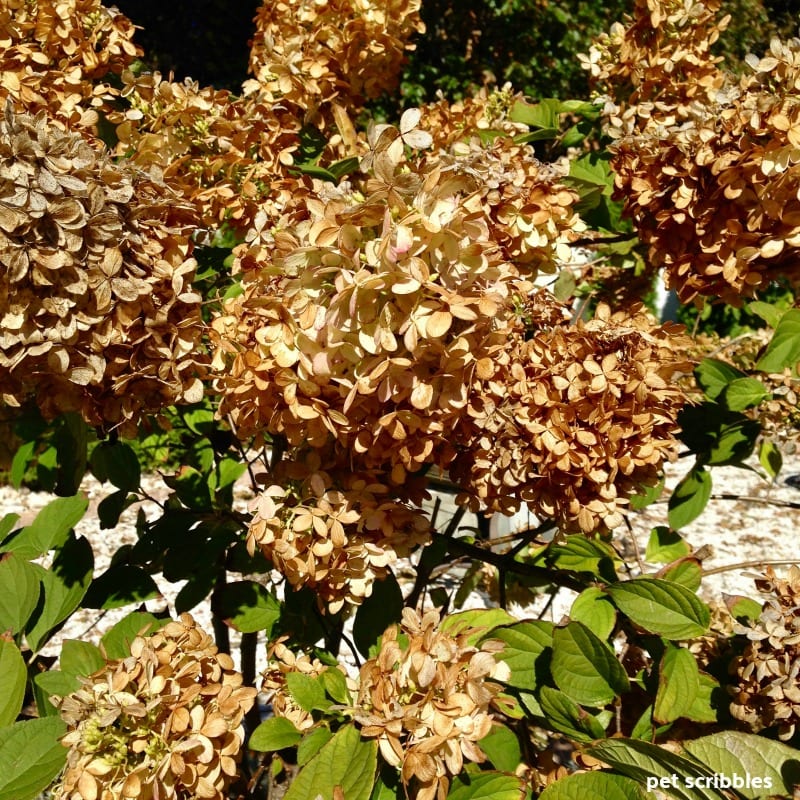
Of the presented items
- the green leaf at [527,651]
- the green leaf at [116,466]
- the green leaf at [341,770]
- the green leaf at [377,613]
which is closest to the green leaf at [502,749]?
the green leaf at [527,651]

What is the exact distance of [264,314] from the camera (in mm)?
756

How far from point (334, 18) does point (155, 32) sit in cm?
593

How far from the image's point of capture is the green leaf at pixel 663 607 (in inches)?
37.0

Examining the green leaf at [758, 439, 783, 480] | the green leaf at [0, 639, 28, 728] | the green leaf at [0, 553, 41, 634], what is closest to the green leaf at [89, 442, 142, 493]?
the green leaf at [0, 553, 41, 634]

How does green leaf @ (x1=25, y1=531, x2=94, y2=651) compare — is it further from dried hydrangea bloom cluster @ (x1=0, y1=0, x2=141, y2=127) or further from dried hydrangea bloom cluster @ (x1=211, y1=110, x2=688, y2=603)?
dried hydrangea bloom cluster @ (x1=0, y1=0, x2=141, y2=127)

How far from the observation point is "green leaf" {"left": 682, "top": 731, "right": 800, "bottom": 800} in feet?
2.49

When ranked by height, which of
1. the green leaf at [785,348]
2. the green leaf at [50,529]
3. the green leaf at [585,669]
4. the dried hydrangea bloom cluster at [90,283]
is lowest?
the green leaf at [50,529]

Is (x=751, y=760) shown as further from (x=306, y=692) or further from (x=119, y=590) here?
(x=119, y=590)

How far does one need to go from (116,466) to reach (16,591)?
0.31 metres

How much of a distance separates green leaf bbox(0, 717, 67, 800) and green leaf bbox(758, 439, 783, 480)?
1.49 m

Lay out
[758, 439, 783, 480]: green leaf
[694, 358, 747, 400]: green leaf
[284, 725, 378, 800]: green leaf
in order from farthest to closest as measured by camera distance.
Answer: [758, 439, 783, 480]: green leaf, [694, 358, 747, 400]: green leaf, [284, 725, 378, 800]: green leaf

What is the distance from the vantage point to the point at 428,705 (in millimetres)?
749

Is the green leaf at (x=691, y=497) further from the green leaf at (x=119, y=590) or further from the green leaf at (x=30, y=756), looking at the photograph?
the green leaf at (x=30, y=756)

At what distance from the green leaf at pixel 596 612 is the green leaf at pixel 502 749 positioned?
20cm
